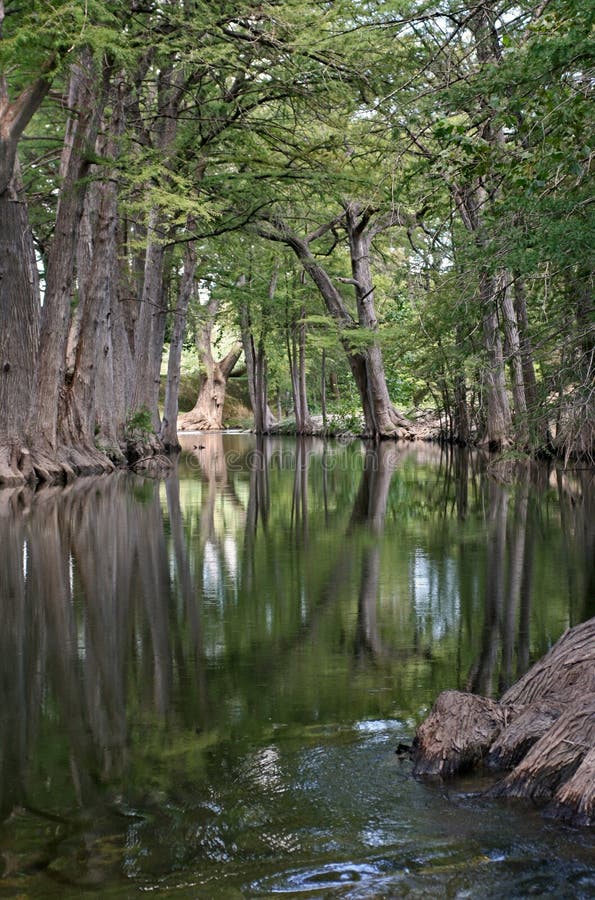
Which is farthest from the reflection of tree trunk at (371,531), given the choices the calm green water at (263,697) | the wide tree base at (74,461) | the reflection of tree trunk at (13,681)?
the wide tree base at (74,461)

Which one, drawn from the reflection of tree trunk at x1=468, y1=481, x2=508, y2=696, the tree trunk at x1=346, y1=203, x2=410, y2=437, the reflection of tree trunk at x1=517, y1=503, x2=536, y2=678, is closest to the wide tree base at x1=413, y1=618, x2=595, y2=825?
the reflection of tree trunk at x1=468, y1=481, x2=508, y2=696

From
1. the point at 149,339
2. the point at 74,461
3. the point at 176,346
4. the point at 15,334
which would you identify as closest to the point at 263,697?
the point at 15,334

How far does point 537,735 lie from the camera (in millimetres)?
4301

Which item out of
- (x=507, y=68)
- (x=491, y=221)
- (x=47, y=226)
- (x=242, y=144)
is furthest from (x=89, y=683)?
(x=47, y=226)

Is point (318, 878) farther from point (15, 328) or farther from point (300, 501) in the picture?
point (15, 328)

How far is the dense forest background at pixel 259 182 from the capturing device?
1059 cm

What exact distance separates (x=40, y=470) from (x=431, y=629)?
43.1ft

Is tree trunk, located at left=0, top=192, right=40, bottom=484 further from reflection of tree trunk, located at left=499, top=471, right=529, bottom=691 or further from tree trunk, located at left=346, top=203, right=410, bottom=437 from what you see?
tree trunk, located at left=346, top=203, right=410, bottom=437

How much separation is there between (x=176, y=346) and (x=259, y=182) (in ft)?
31.1

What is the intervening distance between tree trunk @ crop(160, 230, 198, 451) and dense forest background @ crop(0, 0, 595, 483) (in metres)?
0.11

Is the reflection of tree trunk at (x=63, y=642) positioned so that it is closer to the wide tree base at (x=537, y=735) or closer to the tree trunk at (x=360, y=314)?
the wide tree base at (x=537, y=735)

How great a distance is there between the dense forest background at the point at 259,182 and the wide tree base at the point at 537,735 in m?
4.05

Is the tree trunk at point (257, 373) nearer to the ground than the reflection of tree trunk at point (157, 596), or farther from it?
farther from it

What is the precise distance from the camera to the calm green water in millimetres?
3482
